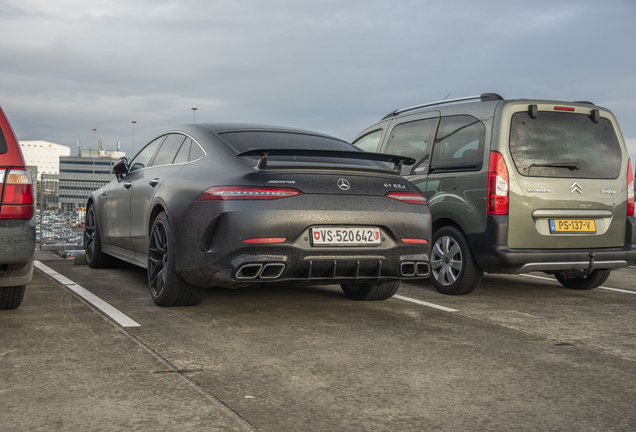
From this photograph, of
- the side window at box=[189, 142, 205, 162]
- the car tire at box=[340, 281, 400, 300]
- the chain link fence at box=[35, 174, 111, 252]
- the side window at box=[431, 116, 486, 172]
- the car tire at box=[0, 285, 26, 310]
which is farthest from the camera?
the chain link fence at box=[35, 174, 111, 252]

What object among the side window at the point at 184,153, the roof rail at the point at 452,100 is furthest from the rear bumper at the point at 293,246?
the roof rail at the point at 452,100

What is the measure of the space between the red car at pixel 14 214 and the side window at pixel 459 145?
12.8ft

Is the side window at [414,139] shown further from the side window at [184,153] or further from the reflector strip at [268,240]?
the reflector strip at [268,240]

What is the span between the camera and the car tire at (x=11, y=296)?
4680mm

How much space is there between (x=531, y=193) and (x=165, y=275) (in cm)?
328

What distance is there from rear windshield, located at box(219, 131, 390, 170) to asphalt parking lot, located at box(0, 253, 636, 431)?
46.4 inches

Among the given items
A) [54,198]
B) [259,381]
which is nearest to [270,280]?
[259,381]

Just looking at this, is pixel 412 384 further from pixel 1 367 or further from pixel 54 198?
pixel 54 198

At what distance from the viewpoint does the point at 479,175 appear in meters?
5.97

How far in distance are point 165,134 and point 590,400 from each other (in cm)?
447

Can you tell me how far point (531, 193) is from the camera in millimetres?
5762

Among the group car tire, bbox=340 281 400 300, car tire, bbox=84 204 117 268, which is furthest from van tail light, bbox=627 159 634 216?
car tire, bbox=84 204 117 268

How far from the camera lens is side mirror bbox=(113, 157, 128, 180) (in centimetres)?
658

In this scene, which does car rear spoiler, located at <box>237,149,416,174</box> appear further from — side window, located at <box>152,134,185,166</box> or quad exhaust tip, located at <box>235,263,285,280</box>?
side window, located at <box>152,134,185,166</box>
